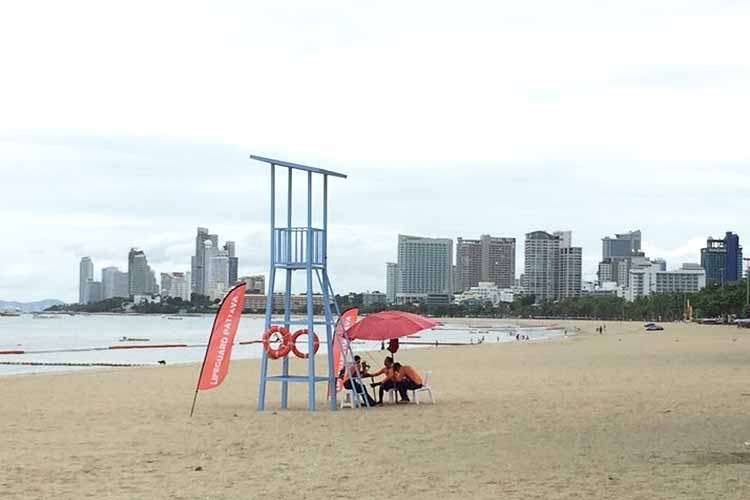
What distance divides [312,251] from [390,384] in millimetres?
2774

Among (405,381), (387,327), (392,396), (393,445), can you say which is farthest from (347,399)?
(393,445)

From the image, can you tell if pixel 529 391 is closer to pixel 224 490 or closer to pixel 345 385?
pixel 345 385

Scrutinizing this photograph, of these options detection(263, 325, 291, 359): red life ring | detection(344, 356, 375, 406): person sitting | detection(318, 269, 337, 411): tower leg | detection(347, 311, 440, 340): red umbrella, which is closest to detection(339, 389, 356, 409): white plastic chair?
detection(344, 356, 375, 406): person sitting

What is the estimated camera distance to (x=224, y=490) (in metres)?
9.48

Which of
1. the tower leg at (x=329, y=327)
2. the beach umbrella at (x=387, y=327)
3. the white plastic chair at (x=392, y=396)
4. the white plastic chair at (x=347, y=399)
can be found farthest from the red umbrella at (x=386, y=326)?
the white plastic chair at (x=392, y=396)

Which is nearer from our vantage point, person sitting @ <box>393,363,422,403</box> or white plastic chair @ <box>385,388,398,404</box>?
person sitting @ <box>393,363,422,403</box>

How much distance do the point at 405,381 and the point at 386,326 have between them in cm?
115

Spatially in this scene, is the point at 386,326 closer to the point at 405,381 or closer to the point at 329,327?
the point at 329,327

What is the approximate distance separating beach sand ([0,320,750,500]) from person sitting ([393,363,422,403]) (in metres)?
0.43

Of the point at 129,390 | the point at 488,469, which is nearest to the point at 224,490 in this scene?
the point at 488,469

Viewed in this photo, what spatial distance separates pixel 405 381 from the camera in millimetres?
17484

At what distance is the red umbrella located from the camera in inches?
659

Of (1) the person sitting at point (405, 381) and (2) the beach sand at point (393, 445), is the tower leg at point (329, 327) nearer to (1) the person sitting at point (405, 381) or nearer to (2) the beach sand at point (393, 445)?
(2) the beach sand at point (393, 445)

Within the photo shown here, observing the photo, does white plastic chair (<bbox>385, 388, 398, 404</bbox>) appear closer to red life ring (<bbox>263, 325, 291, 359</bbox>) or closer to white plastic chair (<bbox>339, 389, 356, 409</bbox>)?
white plastic chair (<bbox>339, 389, 356, 409</bbox>)
